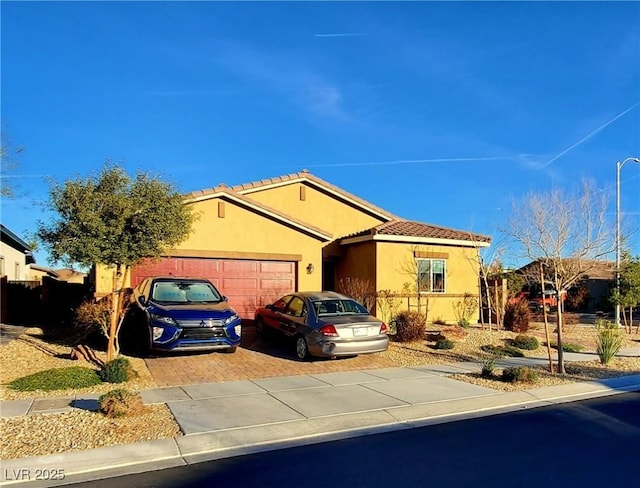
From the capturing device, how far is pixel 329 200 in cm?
2089

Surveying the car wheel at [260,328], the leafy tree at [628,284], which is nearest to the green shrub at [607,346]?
the car wheel at [260,328]

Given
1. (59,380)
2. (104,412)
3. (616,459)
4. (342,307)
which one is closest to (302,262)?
(342,307)

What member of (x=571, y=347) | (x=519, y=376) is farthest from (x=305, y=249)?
(x=571, y=347)

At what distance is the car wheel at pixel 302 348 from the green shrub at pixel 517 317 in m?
9.16

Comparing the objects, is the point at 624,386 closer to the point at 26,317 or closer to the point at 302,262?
the point at 302,262

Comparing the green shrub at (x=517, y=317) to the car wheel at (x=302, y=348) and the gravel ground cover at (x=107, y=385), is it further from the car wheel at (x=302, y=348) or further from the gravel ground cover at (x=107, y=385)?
the car wheel at (x=302, y=348)

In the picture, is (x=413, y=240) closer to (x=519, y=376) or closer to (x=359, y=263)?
(x=359, y=263)

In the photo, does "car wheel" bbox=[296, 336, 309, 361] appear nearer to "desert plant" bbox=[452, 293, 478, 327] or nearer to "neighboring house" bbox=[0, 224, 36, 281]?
"desert plant" bbox=[452, 293, 478, 327]

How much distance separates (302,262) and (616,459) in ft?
36.0

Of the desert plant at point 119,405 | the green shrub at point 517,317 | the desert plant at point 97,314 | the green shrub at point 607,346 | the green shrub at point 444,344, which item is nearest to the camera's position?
the desert plant at point 119,405

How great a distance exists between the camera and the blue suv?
1007 centimetres

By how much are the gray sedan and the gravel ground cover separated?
114 centimetres

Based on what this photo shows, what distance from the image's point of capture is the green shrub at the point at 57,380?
27.2 feet

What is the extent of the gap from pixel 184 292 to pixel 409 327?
6093mm
